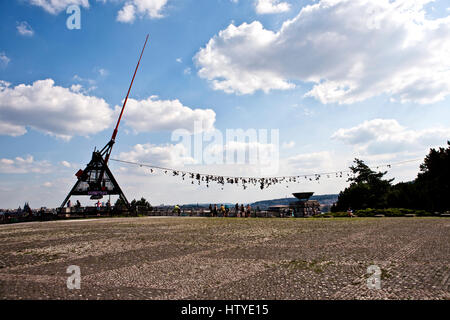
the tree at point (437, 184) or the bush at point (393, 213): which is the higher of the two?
the tree at point (437, 184)

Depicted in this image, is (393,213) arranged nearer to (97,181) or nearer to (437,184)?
(437,184)

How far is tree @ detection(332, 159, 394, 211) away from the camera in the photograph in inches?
2212

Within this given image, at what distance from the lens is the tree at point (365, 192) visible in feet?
184

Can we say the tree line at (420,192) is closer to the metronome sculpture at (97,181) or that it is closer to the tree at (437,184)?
the tree at (437,184)

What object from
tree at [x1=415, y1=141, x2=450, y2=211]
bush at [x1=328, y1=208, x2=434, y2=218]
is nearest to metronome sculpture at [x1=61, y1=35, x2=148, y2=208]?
bush at [x1=328, y1=208, x2=434, y2=218]

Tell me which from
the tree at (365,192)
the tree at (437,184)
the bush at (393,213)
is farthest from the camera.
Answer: the tree at (365,192)

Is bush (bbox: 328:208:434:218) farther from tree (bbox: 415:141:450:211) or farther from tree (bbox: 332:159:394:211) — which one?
tree (bbox: 332:159:394:211)

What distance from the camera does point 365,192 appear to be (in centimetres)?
5922

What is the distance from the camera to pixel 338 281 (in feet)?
16.1

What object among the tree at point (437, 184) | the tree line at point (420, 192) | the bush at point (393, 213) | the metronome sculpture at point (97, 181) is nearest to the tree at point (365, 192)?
the tree line at point (420, 192)

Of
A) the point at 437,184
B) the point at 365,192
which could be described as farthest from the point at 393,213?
the point at 365,192

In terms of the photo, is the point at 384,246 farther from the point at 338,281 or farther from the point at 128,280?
the point at 128,280

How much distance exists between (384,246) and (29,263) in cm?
1015
